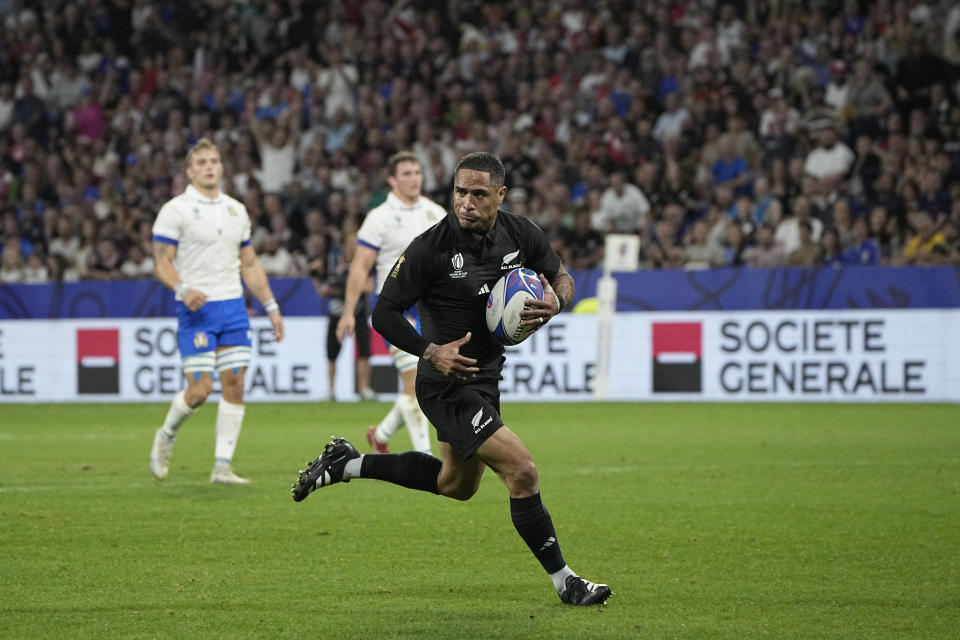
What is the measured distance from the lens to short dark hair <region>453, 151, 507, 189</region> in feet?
19.8

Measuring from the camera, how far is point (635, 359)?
1820cm

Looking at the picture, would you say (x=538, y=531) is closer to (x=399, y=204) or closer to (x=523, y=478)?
(x=523, y=478)

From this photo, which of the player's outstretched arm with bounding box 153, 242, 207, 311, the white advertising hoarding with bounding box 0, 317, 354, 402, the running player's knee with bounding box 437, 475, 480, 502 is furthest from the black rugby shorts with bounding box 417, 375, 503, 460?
the white advertising hoarding with bounding box 0, 317, 354, 402

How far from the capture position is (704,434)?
1371 cm

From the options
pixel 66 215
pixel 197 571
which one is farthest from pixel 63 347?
pixel 197 571

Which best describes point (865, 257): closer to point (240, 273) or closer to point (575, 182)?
point (575, 182)

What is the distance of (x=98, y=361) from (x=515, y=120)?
7621mm

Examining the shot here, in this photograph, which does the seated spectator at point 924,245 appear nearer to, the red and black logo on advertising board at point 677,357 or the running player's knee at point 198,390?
the red and black logo on advertising board at point 677,357

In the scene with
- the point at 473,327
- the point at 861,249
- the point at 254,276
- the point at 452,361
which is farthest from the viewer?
the point at 861,249

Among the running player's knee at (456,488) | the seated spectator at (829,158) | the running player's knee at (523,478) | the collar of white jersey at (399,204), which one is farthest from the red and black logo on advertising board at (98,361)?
the running player's knee at (523,478)

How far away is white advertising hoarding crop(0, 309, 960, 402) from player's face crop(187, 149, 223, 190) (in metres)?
8.31

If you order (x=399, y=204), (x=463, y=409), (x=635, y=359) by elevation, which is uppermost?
(x=399, y=204)

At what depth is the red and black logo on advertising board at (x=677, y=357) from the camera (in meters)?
17.9

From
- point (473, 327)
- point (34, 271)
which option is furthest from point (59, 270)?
point (473, 327)
